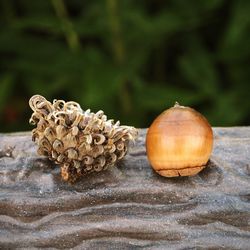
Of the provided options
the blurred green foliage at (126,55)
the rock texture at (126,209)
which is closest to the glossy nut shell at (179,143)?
the rock texture at (126,209)

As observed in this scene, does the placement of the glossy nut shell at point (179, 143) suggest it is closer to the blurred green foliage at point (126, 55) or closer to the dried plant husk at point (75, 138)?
the dried plant husk at point (75, 138)

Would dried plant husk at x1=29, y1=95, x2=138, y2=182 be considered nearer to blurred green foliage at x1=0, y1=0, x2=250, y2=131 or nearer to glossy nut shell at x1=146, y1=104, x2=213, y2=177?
glossy nut shell at x1=146, y1=104, x2=213, y2=177

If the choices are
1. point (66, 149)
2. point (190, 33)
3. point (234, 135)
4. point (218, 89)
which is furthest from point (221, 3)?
point (66, 149)

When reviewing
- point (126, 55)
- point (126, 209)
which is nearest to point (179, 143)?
point (126, 209)

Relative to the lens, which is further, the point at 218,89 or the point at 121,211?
the point at 218,89

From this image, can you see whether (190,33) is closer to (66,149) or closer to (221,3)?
(221,3)

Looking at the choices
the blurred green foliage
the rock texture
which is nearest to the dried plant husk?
the rock texture
